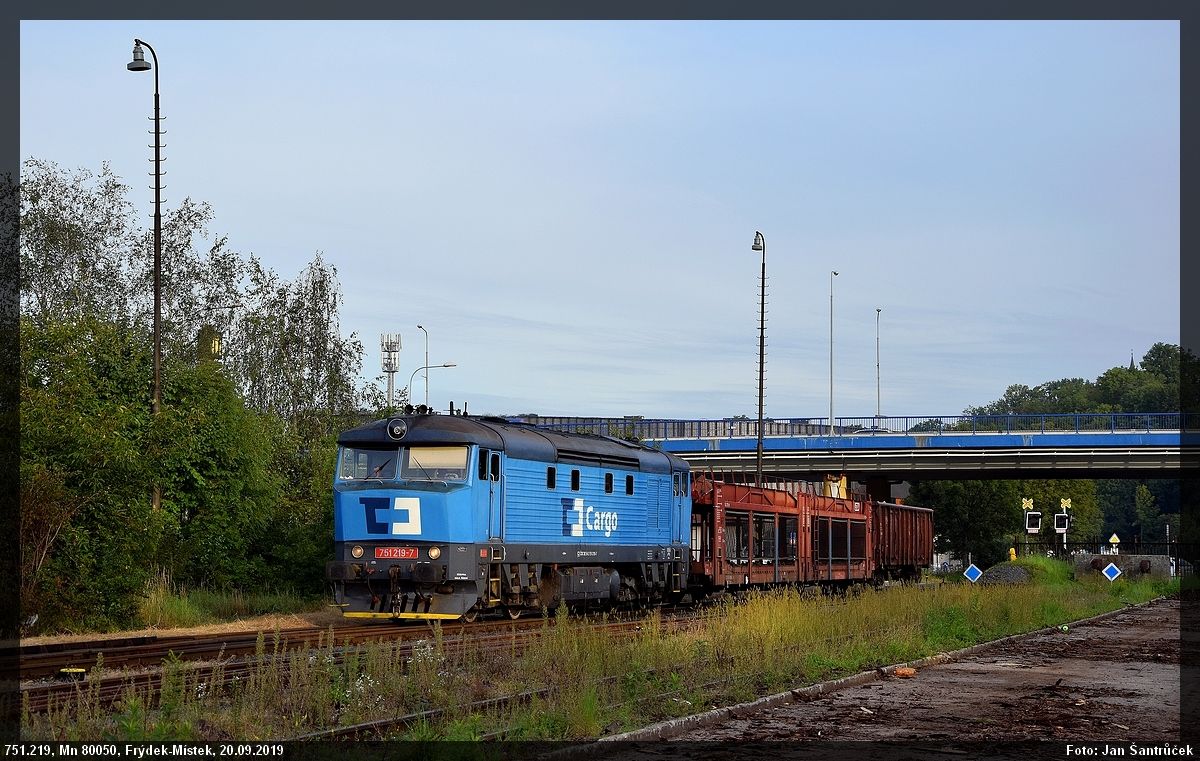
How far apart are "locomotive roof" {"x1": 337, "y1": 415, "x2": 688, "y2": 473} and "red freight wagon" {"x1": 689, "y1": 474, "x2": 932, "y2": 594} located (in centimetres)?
475

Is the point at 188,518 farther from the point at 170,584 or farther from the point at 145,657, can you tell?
the point at 145,657

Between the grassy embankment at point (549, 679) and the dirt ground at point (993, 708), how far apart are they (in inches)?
26.3

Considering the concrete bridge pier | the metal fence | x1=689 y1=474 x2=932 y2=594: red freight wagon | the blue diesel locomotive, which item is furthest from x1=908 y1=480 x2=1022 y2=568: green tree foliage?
the blue diesel locomotive

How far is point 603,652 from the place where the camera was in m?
15.4

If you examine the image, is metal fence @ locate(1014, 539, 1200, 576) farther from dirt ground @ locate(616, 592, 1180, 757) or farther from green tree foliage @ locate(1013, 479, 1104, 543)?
dirt ground @ locate(616, 592, 1180, 757)

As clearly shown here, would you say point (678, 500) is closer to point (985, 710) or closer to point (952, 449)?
point (985, 710)

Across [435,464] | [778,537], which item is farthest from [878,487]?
[435,464]

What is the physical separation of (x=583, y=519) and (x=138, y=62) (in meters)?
14.3

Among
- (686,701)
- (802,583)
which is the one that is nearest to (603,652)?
(686,701)

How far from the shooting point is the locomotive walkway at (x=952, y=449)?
7200cm

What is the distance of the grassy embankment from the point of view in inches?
438

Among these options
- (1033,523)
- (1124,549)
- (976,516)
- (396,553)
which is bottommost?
(1124,549)

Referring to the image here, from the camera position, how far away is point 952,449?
73250 mm

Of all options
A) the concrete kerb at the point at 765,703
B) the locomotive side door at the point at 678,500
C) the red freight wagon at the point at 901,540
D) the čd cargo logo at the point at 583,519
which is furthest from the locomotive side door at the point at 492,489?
the red freight wagon at the point at 901,540
